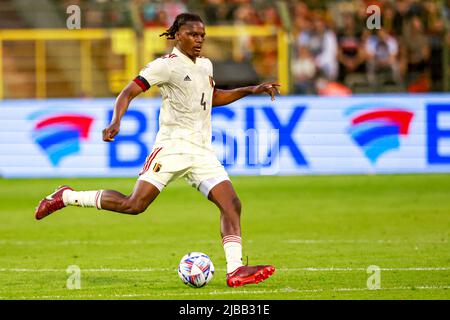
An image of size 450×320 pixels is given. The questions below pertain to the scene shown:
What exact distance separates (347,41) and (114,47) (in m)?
4.77

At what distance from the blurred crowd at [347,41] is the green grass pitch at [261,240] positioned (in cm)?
298

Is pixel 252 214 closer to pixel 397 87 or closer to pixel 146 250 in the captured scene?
pixel 146 250

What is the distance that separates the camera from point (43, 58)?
79.1 feet

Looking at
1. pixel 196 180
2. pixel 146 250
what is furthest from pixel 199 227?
pixel 196 180

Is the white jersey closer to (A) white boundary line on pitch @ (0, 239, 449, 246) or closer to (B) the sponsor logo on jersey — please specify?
(A) white boundary line on pitch @ (0, 239, 449, 246)

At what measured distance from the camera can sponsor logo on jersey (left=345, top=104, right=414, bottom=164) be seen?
68.4 ft

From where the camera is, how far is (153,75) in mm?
10516

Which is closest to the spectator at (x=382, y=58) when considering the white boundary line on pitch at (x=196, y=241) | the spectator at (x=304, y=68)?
the spectator at (x=304, y=68)

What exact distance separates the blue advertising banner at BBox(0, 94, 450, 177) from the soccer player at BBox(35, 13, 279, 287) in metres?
9.83

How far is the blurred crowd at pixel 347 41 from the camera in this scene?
23141mm

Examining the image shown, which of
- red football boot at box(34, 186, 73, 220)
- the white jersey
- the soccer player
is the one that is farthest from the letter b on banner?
red football boot at box(34, 186, 73, 220)

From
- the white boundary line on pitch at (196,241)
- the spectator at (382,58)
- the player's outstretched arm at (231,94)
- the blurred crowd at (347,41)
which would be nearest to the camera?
the player's outstretched arm at (231,94)

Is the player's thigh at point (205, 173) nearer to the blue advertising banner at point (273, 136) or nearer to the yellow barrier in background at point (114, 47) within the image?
the blue advertising banner at point (273, 136)

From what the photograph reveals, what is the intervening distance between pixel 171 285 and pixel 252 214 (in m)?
6.69
